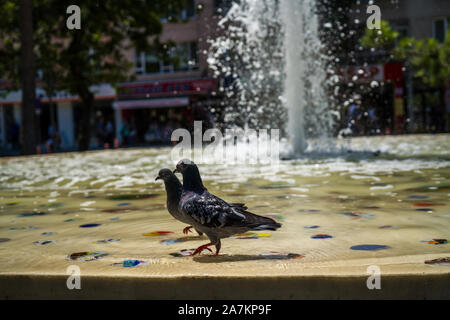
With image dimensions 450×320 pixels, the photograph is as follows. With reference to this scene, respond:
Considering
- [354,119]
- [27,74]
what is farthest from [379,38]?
[27,74]

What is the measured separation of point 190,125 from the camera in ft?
112

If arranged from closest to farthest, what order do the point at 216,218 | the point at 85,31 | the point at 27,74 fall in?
the point at 216,218
the point at 27,74
the point at 85,31

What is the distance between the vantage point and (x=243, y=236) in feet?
13.6

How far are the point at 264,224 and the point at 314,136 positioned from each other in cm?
1436

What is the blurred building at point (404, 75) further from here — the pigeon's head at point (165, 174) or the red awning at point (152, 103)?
the pigeon's head at point (165, 174)

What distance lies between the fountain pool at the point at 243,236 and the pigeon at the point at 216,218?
16 centimetres

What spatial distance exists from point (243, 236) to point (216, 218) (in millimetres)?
893

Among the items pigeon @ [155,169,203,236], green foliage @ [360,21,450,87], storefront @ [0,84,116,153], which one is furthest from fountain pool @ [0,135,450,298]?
storefront @ [0,84,116,153]

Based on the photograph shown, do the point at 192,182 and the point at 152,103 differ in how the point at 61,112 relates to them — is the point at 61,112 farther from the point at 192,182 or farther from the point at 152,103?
the point at 192,182

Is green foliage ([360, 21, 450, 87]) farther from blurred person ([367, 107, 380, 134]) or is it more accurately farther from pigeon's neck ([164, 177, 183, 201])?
pigeon's neck ([164, 177, 183, 201])

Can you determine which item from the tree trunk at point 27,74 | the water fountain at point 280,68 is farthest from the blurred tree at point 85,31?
the water fountain at point 280,68

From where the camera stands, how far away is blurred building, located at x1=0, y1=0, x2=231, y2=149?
32.5 meters

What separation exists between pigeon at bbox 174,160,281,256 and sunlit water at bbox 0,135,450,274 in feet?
0.57
